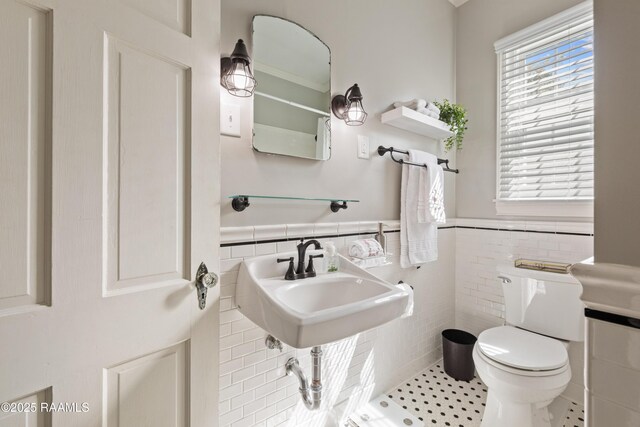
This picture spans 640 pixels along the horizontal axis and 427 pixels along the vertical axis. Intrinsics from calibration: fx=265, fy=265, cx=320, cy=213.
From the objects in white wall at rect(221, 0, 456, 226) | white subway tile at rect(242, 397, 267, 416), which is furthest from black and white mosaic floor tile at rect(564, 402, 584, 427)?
white subway tile at rect(242, 397, 267, 416)

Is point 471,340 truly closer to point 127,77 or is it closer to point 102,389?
point 102,389

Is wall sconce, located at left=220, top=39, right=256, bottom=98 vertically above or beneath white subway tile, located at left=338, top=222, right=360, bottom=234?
above

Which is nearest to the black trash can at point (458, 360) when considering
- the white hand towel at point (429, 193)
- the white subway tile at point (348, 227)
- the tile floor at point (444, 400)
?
the tile floor at point (444, 400)

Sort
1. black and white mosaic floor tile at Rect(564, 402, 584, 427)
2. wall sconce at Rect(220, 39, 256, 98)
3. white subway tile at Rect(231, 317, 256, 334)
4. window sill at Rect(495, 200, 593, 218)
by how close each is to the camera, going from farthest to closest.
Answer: window sill at Rect(495, 200, 593, 218) < black and white mosaic floor tile at Rect(564, 402, 584, 427) < white subway tile at Rect(231, 317, 256, 334) < wall sconce at Rect(220, 39, 256, 98)

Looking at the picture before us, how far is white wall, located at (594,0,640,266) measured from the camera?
17.7 inches

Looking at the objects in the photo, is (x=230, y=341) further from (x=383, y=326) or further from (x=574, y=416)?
(x=574, y=416)

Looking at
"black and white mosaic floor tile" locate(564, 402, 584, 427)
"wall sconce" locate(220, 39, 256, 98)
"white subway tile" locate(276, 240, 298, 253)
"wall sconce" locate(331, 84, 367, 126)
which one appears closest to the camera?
"wall sconce" locate(220, 39, 256, 98)

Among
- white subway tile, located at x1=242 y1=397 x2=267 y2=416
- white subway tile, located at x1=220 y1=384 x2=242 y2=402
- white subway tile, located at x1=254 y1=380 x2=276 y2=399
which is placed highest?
white subway tile, located at x1=220 y1=384 x2=242 y2=402

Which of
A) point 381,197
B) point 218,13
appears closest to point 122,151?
point 218,13

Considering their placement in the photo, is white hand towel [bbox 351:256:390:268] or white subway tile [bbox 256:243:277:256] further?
white hand towel [bbox 351:256:390:268]

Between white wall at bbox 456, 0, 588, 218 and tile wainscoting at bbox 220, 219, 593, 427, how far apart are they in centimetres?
23

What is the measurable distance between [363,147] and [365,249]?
1.96 ft

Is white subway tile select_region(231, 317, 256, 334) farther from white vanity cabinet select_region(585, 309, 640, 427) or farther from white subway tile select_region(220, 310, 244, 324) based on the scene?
white vanity cabinet select_region(585, 309, 640, 427)

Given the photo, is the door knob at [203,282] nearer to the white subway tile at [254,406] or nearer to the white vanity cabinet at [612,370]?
the white subway tile at [254,406]
